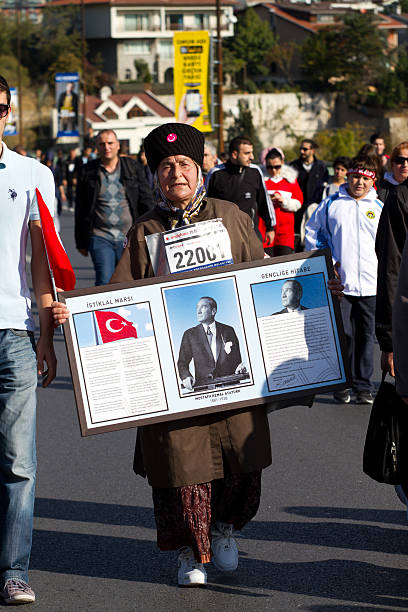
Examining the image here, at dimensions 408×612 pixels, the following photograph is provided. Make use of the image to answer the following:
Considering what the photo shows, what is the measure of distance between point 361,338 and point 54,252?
500cm

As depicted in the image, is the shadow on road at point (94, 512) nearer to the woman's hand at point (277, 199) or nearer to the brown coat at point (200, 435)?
the brown coat at point (200, 435)

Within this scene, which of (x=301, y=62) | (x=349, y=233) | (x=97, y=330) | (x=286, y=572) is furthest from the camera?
(x=301, y=62)

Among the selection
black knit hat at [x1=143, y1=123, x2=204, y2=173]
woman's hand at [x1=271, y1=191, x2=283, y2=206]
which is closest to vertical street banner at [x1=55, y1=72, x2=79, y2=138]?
woman's hand at [x1=271, y1=191, x2=283, y2=206]

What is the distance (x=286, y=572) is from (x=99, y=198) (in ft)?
19.6

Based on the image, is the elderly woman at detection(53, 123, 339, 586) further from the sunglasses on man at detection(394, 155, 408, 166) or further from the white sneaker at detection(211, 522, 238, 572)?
the sunglasses on man at detection(394, 155, 408, 166)

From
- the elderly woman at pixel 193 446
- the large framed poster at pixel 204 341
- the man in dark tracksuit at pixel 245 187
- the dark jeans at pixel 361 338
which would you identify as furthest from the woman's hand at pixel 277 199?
the large framed poster at pixel 204 341

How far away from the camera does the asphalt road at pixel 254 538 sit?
4.78 metres

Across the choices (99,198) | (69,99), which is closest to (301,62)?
(69,99)

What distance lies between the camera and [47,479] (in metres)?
6.83

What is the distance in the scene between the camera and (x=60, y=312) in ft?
15.1

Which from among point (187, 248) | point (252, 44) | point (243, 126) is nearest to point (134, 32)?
point (252, 44)

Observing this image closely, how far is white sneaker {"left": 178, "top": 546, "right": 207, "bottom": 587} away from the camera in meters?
4.88

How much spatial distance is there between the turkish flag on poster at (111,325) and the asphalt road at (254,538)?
3.70 feet

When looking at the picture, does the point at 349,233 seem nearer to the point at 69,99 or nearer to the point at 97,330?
the point at 97,330
